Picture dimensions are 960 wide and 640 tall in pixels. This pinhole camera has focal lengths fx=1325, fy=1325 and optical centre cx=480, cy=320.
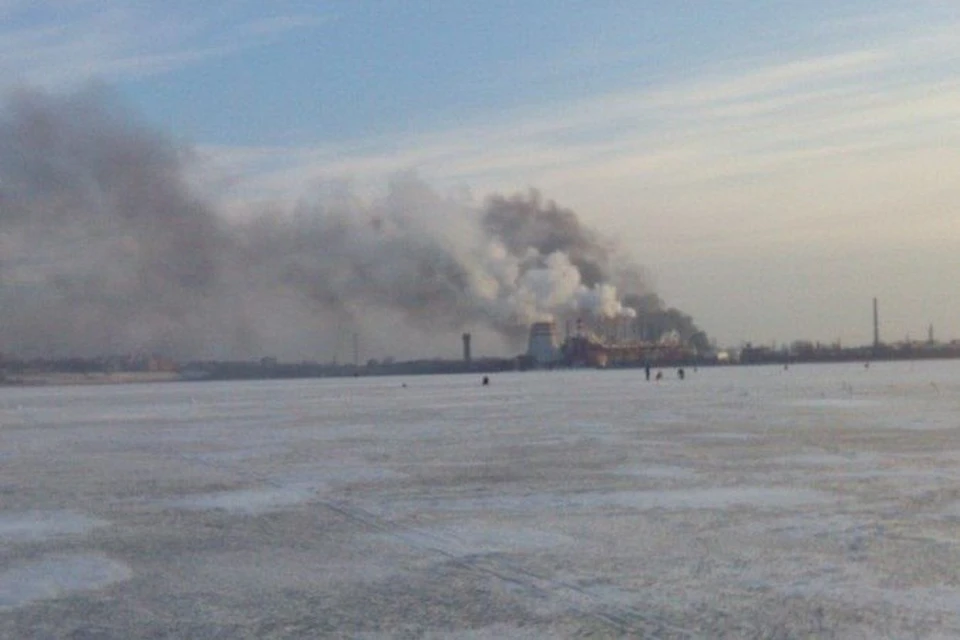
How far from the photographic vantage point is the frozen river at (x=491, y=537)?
30.3 feet

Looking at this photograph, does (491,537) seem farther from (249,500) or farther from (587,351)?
(587,351)

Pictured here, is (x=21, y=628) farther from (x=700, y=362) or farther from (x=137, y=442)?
(x=700, y=362)

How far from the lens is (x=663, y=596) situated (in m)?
9.84

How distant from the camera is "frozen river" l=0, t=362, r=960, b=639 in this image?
923cm

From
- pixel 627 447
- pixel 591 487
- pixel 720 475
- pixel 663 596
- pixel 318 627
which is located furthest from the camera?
pixel 627 447

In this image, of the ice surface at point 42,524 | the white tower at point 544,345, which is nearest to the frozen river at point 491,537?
the ice surface at point 42,524

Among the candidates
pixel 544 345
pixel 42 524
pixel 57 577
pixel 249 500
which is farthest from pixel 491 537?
pixel 544 345

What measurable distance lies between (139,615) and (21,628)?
821mm

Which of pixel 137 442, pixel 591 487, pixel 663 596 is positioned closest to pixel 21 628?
pixel 663 596

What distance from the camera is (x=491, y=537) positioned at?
12.9 metres

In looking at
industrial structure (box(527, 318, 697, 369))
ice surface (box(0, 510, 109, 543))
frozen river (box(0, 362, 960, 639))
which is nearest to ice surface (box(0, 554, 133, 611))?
frozen river (box(0, 362, 960, 639))

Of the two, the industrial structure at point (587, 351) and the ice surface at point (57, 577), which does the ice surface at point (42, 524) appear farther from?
the industrial structure at point (587, 351)

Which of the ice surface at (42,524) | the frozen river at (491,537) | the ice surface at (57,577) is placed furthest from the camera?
the ice surface at (42,524)

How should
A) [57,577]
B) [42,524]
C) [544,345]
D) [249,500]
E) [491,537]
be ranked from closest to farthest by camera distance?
[57,577], [491,537], [42,524], [249,500], [544,345]
